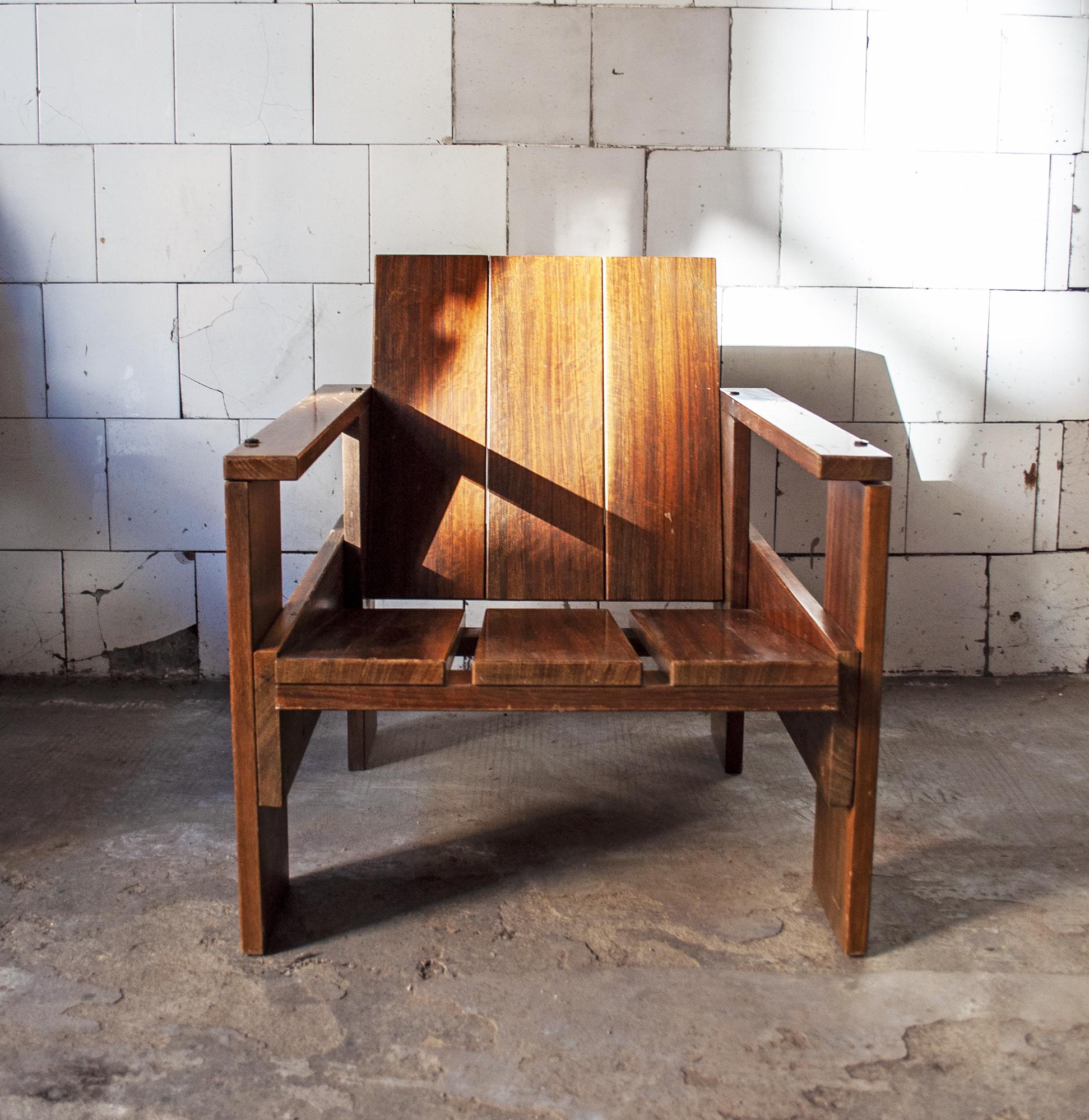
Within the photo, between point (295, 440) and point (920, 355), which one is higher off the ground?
point (920, 355)

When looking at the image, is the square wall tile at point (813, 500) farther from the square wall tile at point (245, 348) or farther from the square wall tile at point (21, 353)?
the square wall tile at point (21, 353)

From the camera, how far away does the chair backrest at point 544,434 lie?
1918 mm

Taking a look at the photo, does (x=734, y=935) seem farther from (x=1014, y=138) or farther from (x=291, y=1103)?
(x=1014, y=138)

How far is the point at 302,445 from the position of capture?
55.3 inches

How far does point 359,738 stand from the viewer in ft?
6.92

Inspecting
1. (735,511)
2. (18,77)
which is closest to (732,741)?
(735,511)

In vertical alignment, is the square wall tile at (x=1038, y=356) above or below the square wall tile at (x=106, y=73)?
below

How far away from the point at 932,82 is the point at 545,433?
53.7 inches

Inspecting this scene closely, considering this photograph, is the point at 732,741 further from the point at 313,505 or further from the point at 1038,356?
the point at 1038,356

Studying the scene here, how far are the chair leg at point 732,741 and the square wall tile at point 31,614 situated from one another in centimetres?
160

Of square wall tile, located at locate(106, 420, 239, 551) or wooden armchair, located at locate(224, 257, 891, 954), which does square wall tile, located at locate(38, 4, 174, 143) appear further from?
wooden armchair, located at locate(224, 257, 891, 954)

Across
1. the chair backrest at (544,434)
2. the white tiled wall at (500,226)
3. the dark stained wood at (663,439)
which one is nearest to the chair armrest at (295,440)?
the chair backrest at (544,434)

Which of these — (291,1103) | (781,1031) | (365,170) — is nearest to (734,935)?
(781,1031)

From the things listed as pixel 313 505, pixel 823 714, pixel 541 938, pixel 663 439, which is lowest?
pixel 541 938
